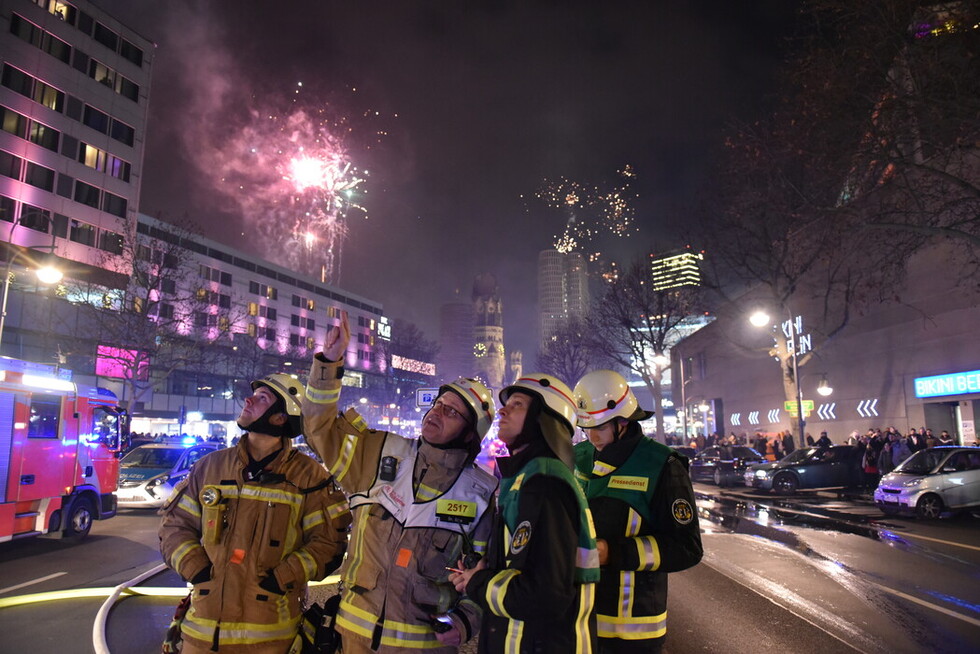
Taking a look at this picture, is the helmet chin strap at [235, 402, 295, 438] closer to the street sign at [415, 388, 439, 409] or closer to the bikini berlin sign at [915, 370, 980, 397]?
the street sign at [415, 388, 439, 409]

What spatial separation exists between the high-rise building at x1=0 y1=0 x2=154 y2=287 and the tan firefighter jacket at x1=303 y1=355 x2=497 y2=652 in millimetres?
37993

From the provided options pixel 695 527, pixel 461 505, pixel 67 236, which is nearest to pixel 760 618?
pixel 695 527

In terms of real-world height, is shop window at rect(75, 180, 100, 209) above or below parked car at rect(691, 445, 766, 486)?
above

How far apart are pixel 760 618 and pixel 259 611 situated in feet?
18.8

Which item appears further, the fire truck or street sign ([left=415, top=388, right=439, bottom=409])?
street sign ([left=415, top=388, right=439, bottom=409])

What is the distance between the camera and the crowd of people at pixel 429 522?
104 inches

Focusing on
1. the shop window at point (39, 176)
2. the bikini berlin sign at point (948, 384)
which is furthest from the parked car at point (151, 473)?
the shop window at point (39, 176)

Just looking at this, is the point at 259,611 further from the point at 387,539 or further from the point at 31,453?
the point at 31,453

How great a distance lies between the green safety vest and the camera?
8.47 feet

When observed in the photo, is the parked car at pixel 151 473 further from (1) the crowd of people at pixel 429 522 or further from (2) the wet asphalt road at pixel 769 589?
(1) the crowd of people at pixel 429 522

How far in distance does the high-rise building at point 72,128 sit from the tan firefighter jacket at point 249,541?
37496 mm

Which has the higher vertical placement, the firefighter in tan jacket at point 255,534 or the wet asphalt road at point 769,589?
the firefighter in tan jacket at point 255,534

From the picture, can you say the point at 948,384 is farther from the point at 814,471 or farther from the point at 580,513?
the point at 580,513

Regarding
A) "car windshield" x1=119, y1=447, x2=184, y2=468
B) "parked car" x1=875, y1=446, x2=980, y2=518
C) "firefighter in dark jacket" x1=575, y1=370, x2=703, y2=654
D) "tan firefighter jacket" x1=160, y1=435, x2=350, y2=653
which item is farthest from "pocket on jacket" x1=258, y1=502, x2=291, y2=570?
"parked car" x1=875, y1=446, x2=980, y2=518
